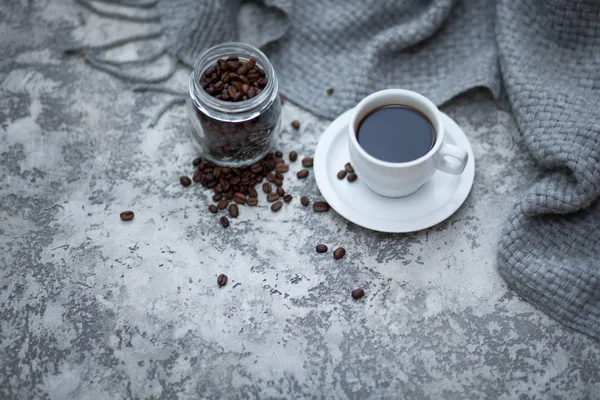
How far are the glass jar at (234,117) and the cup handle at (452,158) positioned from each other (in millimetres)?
360

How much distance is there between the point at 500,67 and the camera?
5.03 ft

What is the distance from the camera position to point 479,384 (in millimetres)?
1293

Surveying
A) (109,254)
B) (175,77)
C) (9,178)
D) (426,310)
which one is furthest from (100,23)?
(426,310)

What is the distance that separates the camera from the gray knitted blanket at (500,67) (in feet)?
4.38

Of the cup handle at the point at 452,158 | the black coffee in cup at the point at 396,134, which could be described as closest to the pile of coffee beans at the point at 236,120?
the black coffee in cup at the point at 396,134

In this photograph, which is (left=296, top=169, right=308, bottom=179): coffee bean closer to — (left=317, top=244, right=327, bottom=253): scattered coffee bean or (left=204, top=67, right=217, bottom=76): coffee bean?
(left=317, top=244, right=327, bottom=253): scattered coffee bean

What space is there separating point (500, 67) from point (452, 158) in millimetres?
335

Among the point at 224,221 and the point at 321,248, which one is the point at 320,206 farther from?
the point at 224,221

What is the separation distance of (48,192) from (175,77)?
0.39m

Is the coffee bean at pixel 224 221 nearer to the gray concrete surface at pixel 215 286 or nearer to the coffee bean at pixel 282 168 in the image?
the gray concrete surface at pixel 215 286

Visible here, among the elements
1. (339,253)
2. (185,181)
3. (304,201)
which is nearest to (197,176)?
(185,181)

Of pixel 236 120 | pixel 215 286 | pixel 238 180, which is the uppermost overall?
pixel 236 120

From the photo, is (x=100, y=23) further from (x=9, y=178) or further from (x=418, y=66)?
(x=418, y=66)

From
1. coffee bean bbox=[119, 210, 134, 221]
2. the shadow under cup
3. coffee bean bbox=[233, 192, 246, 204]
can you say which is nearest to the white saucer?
the shadow under cup
